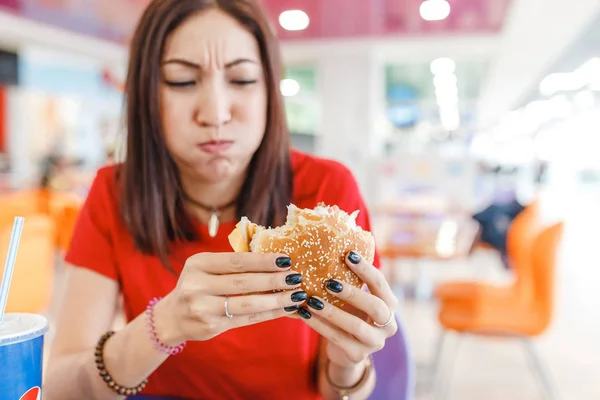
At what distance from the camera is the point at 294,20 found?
675 centimetres

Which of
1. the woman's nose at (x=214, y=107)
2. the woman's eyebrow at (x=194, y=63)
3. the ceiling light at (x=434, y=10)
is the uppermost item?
the ceiling light at (x=434, y=10)

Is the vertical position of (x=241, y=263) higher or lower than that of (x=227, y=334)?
higher

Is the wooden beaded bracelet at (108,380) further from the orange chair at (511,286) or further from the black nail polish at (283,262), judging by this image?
the orange chair at (511,286)

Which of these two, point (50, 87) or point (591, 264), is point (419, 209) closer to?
point (591, 264)

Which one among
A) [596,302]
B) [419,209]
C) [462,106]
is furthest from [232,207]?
[462,106]

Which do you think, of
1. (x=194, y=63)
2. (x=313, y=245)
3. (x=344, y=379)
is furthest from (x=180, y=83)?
(x=344, y=379)

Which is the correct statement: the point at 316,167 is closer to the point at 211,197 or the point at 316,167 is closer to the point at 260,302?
the point at 211,197

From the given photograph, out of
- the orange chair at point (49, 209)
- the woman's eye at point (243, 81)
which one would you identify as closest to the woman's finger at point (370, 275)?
the woman's eye at point (243, 81)

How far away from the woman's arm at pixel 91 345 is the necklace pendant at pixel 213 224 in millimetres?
173

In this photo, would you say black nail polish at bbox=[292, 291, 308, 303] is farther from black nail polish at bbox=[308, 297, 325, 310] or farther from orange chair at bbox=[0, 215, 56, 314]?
orange chair at bbox=[0, 215, 56, 314]

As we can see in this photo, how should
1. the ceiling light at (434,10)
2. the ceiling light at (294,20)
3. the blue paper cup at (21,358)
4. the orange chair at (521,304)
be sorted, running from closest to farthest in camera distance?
1. the blue paper cup at (21,358)
2. the orange chair at (521,304)
3. the ceiling light at (434,10)
4. the ceiling light at (294,20)

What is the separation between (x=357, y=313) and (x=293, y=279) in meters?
0.15

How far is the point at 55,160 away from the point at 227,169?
7.90m

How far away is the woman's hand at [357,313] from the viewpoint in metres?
0.68
